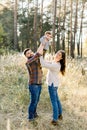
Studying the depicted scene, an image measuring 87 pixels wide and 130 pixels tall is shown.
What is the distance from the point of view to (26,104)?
9352 millimetres

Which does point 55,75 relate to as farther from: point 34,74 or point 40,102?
point 40,102

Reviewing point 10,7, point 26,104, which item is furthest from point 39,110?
point 10,7

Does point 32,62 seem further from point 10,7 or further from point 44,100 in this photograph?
point 10,7

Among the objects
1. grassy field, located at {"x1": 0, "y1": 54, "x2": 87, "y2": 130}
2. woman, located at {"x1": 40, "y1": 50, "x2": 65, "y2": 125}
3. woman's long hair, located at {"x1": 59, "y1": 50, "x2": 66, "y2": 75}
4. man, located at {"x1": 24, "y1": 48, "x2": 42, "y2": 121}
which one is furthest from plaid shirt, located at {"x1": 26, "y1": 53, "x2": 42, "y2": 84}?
grassy field, located at {"x1": 0, "y1": 54, "x2": 87, "y2": 130}

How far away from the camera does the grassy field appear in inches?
318

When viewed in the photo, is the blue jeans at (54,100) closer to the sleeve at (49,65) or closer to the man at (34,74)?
the man at (34,74)

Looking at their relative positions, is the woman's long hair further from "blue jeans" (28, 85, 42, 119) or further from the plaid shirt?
"blue jeans" (28, 85, 42, 119)

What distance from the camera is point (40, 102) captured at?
948cm

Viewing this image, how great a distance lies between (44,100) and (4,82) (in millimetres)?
2296

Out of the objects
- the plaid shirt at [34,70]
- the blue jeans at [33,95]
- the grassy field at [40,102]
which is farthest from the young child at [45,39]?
the grassy field at [40,102]

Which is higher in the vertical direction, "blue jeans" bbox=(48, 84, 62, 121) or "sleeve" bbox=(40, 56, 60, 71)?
"sleeve" bbox=(40, 56, 60, 71)

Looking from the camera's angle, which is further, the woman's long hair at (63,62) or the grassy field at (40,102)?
the grassy field at (40,102)

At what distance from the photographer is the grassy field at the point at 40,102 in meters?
8.06

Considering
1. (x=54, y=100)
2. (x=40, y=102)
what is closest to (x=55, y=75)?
(x=54, y=100)
